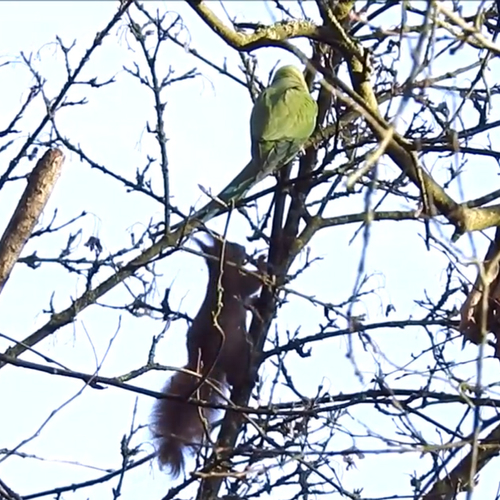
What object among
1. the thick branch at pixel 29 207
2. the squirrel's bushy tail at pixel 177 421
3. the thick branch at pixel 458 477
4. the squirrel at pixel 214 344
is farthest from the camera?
the squirrel at pixel 214 344

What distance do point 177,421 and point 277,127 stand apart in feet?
4.14

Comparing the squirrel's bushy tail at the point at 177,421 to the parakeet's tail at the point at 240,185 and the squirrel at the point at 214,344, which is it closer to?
the squirrel at the point at 214,344

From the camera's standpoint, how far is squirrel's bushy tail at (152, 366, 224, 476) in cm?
349

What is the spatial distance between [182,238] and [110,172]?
0.69 meters

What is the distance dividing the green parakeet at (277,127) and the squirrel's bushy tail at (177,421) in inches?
27.8

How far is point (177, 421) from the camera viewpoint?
11.9ft

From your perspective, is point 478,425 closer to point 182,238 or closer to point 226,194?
point 182,238

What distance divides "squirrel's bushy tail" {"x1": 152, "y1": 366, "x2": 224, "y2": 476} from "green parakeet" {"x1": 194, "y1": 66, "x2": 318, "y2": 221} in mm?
707

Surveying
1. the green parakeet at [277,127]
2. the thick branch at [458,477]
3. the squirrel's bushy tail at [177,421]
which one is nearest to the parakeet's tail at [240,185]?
the green parakeet at [277,127]

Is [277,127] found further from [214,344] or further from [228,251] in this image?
[214,344]

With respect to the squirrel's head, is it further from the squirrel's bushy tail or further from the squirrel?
the squirrel's bushy tail

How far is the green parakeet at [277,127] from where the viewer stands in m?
4.00

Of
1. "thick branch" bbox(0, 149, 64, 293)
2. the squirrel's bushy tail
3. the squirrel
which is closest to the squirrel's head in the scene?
the squirrel

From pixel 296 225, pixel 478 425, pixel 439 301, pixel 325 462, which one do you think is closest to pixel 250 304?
pixel 296 225
